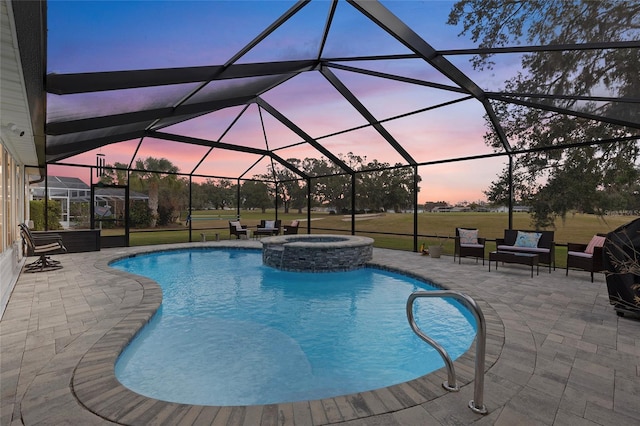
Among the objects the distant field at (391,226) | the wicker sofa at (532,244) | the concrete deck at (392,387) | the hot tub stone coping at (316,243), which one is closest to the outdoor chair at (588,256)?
the wicker sofa at (532,244)

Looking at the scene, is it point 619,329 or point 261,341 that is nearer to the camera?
point 619,329

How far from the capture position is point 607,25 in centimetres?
419

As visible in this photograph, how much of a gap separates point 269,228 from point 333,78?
8.66 meters

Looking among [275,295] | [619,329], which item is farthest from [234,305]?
[619,329]

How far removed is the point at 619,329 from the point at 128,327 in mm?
6067

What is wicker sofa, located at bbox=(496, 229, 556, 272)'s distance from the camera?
24.5 feet

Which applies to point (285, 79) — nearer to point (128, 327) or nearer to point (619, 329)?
point (128, 327)

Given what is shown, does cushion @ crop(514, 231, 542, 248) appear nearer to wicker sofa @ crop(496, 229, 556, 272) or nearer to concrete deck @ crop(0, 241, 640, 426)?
wicker sofa @ crop(496, 229, 556, 272)

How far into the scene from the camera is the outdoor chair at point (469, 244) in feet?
27.7

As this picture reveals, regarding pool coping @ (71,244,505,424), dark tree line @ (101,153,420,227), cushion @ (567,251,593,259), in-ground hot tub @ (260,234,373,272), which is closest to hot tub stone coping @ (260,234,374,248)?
in-ground hot tub @ (260,234,373,272)

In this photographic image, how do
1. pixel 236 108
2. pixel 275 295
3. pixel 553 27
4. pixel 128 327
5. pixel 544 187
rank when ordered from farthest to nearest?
pixel 544 187 < pixel 236 108 < pixel 275 295 < pixel 553 27 < pixel 128 327

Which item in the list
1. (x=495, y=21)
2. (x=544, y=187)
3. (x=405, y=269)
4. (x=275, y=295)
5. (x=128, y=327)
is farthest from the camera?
(x=544, y=187)

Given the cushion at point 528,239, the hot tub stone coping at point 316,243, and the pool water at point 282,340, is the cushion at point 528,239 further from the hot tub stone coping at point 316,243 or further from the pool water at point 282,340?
the hot tub stone coping at point 316,243

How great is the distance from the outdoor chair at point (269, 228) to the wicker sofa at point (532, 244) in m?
9.46
